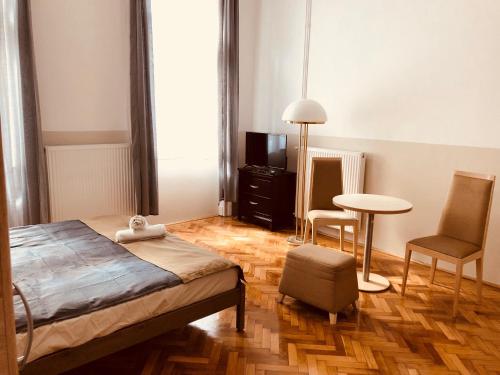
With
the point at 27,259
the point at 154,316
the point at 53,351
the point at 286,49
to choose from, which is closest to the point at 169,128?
the point at 286,49

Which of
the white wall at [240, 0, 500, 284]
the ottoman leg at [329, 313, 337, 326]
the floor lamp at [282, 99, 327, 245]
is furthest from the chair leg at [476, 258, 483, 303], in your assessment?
the floor lamp at [282, 99, 327, 245]

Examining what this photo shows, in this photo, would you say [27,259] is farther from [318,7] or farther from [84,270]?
[318,7]

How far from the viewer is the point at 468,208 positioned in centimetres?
316

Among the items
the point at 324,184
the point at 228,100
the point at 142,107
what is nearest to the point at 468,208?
the point at 324,184

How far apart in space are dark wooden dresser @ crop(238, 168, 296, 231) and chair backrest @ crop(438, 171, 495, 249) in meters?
1.94

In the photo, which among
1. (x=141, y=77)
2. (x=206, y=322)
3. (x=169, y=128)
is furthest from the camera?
(x=169, y=128)

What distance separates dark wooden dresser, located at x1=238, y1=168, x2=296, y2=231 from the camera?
15.8 ft

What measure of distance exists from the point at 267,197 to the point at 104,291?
3014mm

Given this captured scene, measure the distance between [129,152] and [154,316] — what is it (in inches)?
104

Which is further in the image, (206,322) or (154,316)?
(206,322)

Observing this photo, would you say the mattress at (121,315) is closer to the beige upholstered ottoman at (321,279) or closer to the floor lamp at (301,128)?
the beige upholstered ottoman at (321,279)

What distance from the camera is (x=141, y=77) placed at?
4289 millimetres

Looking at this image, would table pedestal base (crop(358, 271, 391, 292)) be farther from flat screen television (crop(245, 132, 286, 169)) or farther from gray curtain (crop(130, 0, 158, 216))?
gray curtain (crop(130, 0, 158, 216))

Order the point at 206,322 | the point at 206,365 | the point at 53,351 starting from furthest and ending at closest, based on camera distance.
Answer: the point at 206,322
the point at 206,365
the point at 53,351
